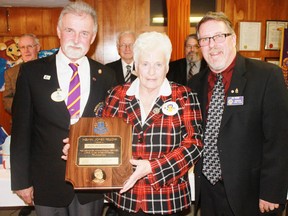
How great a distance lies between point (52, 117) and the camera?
187 centimetres

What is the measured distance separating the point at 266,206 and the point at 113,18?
4.57 meters

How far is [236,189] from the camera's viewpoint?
6.47ft

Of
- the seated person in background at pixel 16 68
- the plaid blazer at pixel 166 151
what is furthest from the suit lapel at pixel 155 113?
the seated person in background at pixel 16 68

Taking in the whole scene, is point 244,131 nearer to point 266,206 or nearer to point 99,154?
point 266,206

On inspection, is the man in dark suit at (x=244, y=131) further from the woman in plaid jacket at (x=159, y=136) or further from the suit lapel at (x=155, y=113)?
the suit lapel at (x=155, y=113)

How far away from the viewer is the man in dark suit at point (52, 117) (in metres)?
1.87

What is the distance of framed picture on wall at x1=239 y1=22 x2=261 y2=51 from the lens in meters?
5.91

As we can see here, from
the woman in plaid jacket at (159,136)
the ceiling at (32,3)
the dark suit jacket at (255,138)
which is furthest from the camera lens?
the ceiling at (32,3)

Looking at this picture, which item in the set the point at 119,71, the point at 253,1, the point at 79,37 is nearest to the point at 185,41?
the point at 119,71

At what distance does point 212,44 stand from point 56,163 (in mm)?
1224

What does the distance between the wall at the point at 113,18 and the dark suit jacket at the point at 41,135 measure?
3.99 metres

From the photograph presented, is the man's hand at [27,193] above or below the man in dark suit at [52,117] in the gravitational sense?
below

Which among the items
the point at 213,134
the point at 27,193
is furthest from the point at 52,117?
the point at 213,134

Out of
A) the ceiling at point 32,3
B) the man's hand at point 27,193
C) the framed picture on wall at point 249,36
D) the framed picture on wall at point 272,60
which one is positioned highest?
the ceiling at point 32,3
